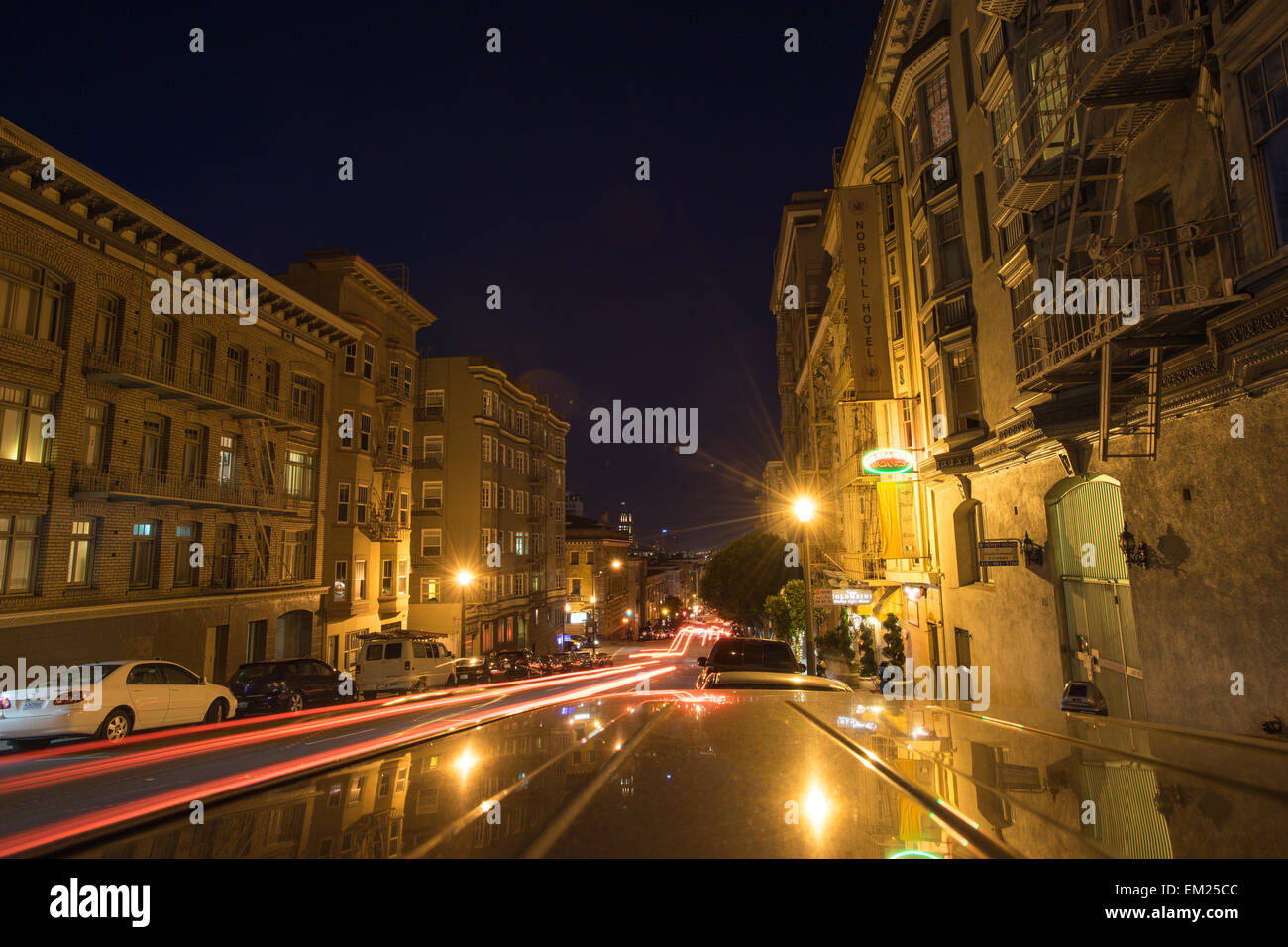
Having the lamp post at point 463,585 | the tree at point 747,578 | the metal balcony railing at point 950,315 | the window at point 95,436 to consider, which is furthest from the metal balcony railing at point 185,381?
the tree at point 747,578

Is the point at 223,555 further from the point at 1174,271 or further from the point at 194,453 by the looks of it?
the point at 1174,271

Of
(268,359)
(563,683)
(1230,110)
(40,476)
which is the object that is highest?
(268,359)

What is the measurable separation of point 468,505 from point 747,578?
21.8 meters

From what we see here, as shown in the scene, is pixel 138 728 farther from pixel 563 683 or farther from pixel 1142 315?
pixel 1142 315

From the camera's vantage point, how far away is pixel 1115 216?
11320 mm

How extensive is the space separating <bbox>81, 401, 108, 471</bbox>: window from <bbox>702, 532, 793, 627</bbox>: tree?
3877cm

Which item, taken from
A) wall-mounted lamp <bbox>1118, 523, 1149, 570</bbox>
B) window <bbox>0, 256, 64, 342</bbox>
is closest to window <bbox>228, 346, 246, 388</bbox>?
window <bbox>0, 256, 64, 342</bbox>

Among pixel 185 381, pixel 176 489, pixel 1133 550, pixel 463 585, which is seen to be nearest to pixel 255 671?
pixel 176 489

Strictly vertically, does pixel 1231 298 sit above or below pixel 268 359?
below

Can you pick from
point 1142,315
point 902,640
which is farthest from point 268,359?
point 1142,315

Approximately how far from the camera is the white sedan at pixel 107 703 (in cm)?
1184

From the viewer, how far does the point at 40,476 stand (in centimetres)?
1867
